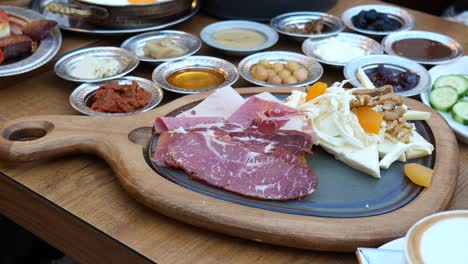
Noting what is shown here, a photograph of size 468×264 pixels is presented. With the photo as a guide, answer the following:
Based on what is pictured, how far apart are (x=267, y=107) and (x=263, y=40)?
905 millimetres

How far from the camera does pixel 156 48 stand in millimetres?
2457

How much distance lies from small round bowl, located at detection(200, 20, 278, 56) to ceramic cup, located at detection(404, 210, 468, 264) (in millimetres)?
1477

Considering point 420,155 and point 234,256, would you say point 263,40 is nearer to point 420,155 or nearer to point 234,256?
point 420,155

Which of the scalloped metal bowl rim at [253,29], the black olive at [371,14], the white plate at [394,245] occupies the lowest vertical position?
the white plate at [394,245]

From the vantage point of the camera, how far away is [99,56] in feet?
7.98

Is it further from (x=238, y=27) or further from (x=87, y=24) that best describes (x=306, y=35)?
(x=87, y=24)

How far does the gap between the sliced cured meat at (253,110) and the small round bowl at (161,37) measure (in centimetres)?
67

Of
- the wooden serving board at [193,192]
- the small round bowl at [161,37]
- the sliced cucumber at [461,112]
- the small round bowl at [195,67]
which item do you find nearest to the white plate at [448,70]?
the sliced cucumber at [461,112]

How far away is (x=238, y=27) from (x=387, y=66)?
2.62 feet

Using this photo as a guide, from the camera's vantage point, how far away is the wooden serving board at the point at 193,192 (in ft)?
4.72

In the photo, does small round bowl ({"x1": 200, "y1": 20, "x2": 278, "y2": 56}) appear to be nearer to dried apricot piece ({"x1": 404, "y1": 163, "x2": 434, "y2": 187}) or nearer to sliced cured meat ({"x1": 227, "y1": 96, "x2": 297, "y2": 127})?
sliced cured meat ({"x1": 227, "y1": 96, "x2": 297, "y2": 127})

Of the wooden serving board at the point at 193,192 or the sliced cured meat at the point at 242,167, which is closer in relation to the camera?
the wooden serving board at the point at 193,192

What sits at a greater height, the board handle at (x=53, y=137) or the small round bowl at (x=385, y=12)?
the small round bowl at (x=385, y=12)

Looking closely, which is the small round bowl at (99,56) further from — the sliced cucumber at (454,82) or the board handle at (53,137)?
the sliced cucumber at (454,82)
